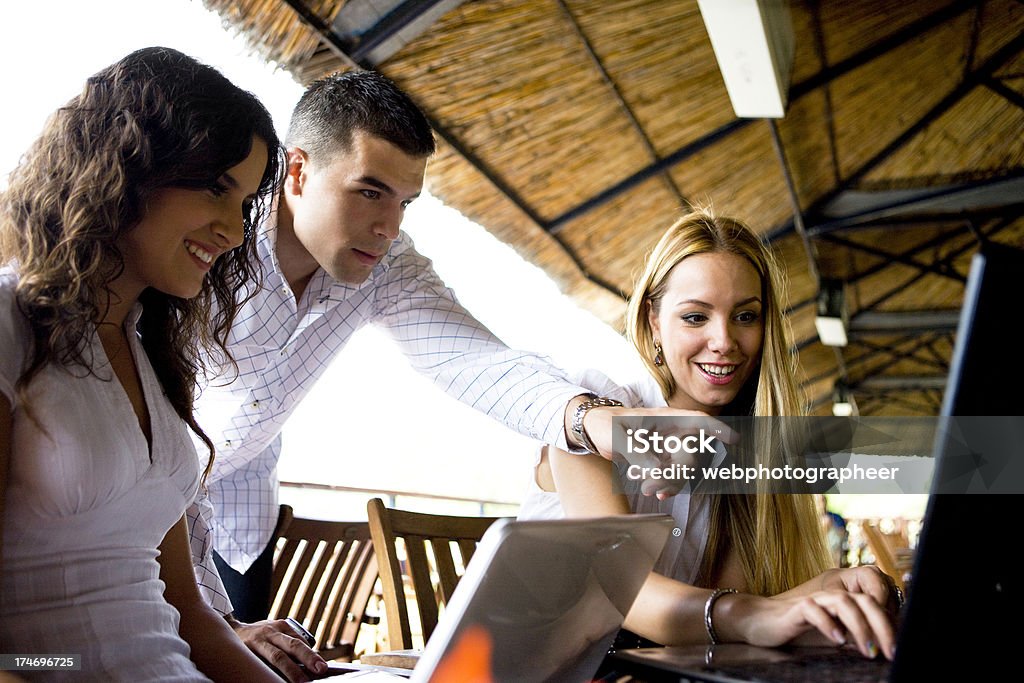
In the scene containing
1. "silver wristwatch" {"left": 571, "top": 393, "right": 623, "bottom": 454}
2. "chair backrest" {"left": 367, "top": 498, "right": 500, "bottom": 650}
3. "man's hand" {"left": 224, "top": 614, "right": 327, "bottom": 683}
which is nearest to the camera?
"man's hand" {"left": 224, "top": 614, "right": 327, "bottom": 683}

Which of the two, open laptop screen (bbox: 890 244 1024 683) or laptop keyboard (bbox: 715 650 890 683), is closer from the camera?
open laptop screen (bbox: 890 244 1024 683)

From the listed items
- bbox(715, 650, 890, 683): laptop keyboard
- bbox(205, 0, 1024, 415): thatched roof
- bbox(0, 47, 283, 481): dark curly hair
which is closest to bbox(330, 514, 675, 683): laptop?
bbox(715, 650, 890, 683): laptop keyboard

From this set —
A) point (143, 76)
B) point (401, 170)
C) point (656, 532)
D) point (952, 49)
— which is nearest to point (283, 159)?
point (401, 170)

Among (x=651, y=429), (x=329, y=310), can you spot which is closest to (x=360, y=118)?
(x=329, y=310)

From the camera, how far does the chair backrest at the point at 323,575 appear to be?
2.11 metres

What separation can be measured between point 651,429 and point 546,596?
489 mm

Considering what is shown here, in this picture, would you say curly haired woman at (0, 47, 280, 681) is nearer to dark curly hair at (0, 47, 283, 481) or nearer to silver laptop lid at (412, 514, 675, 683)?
dark curly hair at (0, 47, 283, 481)

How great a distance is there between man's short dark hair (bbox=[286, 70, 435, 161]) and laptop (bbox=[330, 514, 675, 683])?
3.77ft

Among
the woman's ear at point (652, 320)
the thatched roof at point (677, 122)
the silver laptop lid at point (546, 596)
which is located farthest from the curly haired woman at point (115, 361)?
the thatched roof at point (677, 122)

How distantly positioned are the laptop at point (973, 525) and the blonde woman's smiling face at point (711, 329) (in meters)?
1.05

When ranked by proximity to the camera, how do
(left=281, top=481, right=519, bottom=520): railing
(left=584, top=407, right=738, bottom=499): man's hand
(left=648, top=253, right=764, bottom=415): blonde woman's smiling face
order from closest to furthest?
1. (left=584, top=407, right=738, bottom=499): man's hand
2. (left=648, top=253, right=764, bottom=415): blonde woman's smiling face
3. (left=281, top=481, right=519, bottom=520): railing

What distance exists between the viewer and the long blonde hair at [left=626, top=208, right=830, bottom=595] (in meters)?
1.63

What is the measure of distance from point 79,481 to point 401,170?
1.04 meters

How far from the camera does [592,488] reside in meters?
1.53
